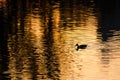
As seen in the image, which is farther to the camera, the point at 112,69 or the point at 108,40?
the point at 108,40

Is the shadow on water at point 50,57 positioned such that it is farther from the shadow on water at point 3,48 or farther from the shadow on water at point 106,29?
the shadow on water at point 106,29

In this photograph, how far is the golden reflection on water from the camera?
2764 cm

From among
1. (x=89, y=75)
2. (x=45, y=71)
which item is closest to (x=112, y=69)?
(x=89, y=75)

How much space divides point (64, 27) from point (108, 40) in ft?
31.0

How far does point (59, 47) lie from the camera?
35.0 metres

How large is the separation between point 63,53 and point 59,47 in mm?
2143

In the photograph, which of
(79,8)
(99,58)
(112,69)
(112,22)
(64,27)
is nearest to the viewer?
(112,69)

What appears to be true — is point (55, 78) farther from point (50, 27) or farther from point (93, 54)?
point (50, 27)

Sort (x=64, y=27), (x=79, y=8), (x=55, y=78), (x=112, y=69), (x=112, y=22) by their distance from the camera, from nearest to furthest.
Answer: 1. (x=55, y=78)
2. (x=112, y=69)
3. (x=64, y=27)
4. (x=112, y=22)
5. (x=79, y=8)

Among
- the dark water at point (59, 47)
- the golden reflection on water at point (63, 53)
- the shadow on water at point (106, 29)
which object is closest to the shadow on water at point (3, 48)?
the dark water at point (59, 47)

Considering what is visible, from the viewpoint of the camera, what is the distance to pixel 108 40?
37500 mm

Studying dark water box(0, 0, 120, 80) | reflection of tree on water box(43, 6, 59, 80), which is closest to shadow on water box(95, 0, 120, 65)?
dark water box(0, 0, 120, 80)

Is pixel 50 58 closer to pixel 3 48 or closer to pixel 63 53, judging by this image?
pixel 63 53

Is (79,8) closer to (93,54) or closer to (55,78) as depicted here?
(93,54)
